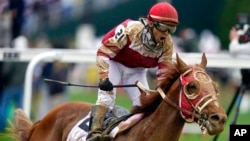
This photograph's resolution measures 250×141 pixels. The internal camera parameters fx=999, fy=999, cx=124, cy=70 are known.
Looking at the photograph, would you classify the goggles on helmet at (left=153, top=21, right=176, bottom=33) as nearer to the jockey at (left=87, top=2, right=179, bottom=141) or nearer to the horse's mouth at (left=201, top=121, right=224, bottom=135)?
the jockey at (left=87, top=2, right=179, bottom=141)

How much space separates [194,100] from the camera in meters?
7.90

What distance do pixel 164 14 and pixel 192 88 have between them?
0.83 metres

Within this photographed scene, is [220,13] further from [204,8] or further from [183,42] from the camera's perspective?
[183,42]

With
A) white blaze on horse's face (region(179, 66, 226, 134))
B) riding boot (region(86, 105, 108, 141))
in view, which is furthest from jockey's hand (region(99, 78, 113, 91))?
white blaze on horse's face (region(179, 66, 226, 134))

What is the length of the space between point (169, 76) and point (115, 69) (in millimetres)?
948

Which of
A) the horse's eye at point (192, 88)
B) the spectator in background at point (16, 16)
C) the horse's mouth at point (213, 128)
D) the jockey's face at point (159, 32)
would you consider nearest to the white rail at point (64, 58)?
the spectator in background at point (16, 16)

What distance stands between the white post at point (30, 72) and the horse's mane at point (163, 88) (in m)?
3.52

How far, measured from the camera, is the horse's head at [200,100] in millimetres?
7672

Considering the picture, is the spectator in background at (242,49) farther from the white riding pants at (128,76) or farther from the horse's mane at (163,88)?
the horse's mane at (163,88)

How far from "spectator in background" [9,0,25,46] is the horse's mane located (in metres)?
5.99

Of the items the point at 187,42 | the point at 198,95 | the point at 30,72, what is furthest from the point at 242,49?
the point at 187,42

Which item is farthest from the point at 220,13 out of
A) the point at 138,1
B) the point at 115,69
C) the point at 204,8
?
the point at 115,69

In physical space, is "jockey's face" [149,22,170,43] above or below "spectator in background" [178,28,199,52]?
above

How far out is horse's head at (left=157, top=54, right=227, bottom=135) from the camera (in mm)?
7672
